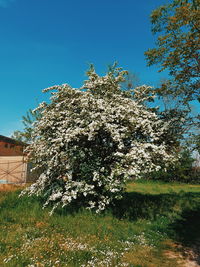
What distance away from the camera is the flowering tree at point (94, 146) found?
34.7 ft

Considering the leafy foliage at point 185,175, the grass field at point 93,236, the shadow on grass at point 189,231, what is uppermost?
the leafy foliage at point 185,175

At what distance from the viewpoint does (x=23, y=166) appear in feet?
76.7

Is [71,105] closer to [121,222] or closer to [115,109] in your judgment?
[115,109]

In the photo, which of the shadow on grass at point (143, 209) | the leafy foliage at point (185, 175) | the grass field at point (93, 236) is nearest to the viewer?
the grass field at point (93, 236)

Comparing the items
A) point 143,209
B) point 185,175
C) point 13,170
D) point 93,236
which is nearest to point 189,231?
point 143,209

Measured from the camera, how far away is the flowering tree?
1059 cm

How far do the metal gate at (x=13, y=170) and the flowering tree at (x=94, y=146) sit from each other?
11.2 metres

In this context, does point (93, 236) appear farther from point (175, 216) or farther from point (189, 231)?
point (175, 216)

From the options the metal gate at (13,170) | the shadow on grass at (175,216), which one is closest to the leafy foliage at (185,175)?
the shadow on grass at (175,216)

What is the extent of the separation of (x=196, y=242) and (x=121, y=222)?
10.6 ft

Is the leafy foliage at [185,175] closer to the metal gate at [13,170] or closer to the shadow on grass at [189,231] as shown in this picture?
the metal gate at [13,170]

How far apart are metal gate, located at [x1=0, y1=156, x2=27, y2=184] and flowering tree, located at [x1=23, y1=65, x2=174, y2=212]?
36.8ft

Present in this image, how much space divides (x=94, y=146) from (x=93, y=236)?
5.13m

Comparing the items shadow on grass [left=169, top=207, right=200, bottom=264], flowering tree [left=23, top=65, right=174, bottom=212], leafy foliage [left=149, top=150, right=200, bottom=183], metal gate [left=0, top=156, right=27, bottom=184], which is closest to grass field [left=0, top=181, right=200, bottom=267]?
shadow on grass [left=169, top=207, right=200, bottom=264]
